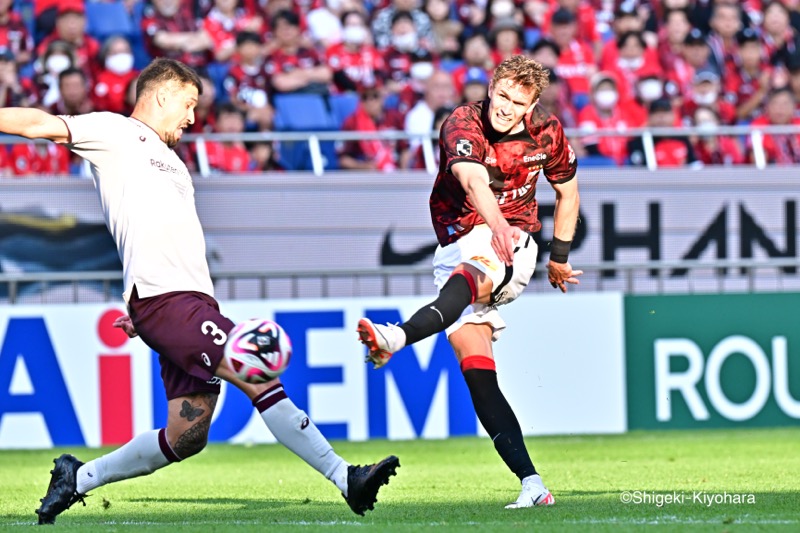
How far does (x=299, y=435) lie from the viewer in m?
6.09

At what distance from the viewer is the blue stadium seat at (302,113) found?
1432 centimetres

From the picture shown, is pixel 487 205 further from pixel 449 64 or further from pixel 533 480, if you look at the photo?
pixel 449 64

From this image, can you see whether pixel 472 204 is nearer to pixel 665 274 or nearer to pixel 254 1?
pixel 665 274

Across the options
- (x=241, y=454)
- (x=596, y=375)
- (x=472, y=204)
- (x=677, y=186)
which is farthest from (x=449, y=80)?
(x=472, y=204)

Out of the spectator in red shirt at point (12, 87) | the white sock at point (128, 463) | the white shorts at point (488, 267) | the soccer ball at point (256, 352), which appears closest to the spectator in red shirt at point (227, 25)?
the spectator in red shirt at point (12, 87)

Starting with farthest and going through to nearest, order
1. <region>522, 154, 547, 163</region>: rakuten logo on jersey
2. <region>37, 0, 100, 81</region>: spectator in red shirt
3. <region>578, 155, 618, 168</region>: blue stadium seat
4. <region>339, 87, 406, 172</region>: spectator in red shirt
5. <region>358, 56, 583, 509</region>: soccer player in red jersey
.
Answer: <region>37, 0, 100, 81</region>: spectator in red shirt
<region>578, 155, 618, 168</region>: blue stadium seat
<region>339, 87, 406, 172</region>: spectator in red shirt
<region>522, 154, 547, 163</region>: rakuten logo on jersey
<region>358, 56, 583, 509</region>: soccer player in red jersey

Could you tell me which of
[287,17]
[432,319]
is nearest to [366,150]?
[287,17]

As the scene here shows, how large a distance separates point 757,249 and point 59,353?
6667 mm

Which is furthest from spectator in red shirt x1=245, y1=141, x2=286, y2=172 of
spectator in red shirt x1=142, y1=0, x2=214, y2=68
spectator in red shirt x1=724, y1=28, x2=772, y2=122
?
spectator in red shirt x1=724, y1=28, x2=772, y2=122

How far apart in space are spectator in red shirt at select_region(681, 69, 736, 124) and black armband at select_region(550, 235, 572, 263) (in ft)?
28.6

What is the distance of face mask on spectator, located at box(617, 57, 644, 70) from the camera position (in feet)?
53.6

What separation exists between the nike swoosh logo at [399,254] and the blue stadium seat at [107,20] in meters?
3.99

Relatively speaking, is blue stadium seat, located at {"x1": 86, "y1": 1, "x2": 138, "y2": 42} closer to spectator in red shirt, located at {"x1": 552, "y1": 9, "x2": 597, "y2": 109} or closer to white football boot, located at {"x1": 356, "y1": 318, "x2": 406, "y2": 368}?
spectator in red shirt, located at {"x1": 552, "y1": 9, "x2": 597, "y2": 109}

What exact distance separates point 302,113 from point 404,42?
1.97m
